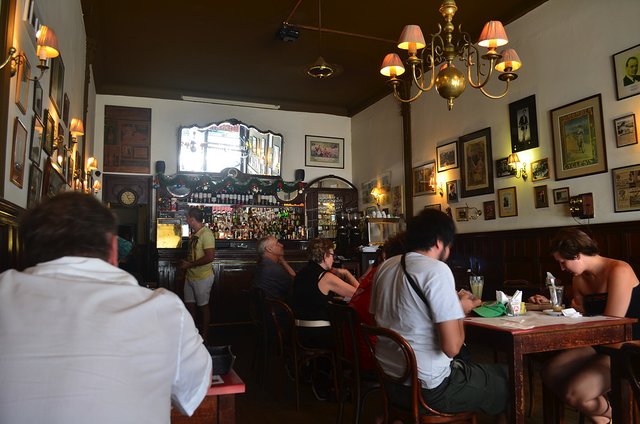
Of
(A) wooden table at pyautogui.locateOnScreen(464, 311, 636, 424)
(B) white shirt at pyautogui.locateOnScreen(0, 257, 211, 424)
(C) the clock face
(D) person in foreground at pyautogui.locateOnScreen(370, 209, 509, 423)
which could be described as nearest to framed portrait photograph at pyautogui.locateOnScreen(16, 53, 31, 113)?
(B) white shirt at pyautogui.locateOnScreen(0, 257, 211, 424)

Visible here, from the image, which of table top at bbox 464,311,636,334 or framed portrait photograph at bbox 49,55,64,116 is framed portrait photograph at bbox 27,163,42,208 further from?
table top at bbox 464,311,636,334

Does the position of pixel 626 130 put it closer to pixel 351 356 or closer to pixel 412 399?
pixel 351 356

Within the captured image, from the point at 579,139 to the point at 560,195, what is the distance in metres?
0.68

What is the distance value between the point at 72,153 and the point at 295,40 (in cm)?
371

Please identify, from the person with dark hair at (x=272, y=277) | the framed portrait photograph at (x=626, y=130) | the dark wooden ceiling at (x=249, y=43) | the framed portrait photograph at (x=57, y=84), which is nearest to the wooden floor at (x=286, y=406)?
the person with dark hair at (x=272, y=277)

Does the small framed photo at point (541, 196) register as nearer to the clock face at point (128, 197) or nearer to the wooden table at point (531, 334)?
the wooden table at point (531, 334)

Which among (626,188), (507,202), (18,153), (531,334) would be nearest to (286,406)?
(531,334)

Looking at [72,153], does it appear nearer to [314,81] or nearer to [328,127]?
Answer: [314,81]

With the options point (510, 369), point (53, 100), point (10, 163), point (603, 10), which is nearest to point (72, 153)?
point (53, 100)

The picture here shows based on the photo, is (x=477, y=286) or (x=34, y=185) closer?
(x=477, y=286)

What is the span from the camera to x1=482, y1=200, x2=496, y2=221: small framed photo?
7035mm

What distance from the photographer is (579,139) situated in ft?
18.8

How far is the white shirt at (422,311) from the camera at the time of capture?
226cm

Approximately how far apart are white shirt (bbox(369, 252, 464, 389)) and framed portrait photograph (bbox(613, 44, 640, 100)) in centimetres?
409
